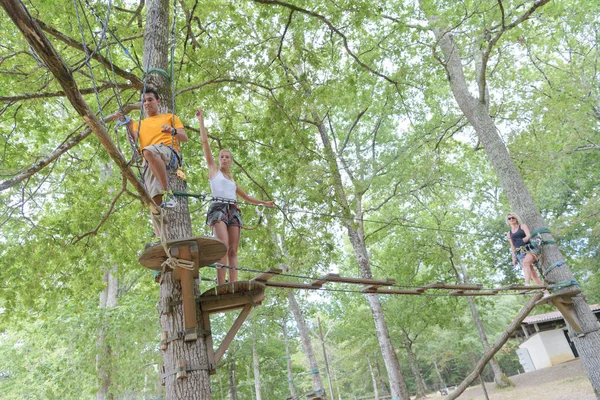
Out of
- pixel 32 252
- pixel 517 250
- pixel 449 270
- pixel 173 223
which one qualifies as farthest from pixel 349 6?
pixel 449 270

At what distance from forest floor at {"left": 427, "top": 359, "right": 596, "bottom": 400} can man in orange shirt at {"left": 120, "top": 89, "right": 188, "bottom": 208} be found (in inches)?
523

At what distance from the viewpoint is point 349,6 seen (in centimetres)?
609

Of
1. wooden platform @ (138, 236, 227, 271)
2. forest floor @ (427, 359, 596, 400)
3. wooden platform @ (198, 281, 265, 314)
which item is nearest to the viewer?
wooden platform @ (138, 236, 227, 271)

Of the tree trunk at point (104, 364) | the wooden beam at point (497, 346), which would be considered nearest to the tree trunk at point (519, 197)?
the wooden beam at point (497, 346)

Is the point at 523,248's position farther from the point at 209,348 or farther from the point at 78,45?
the point at 78,45

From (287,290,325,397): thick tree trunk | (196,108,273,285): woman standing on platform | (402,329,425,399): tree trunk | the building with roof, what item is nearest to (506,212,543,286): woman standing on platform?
(196,108,273,285): woman standing on platform

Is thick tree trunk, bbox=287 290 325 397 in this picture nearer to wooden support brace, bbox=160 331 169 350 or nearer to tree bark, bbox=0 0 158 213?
wooden support brace, bbox=160 331 169 350

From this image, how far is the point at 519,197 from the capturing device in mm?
6848

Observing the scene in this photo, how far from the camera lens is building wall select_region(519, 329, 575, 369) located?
73.2 ft

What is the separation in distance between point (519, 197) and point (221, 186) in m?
5.22

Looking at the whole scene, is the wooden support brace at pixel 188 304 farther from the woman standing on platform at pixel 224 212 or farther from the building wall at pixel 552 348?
the building wall at pixel 552 348

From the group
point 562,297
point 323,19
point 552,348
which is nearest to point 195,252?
point 323,19

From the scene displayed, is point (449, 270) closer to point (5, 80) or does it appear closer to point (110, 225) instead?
point (110, 225)

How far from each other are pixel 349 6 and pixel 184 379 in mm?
5482
